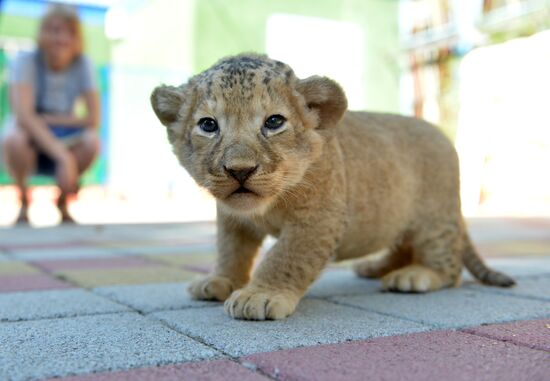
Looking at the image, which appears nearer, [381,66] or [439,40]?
[439,40]

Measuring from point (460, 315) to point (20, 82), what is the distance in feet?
17.5

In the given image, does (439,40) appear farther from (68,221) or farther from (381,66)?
(68,221)

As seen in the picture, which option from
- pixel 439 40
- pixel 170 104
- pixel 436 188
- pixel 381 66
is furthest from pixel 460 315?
→ pixel 381 66

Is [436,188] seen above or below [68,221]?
above

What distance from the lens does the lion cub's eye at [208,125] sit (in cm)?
245

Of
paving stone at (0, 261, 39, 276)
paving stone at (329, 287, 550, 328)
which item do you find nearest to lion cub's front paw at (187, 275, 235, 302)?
paving stone at (329, 287, 550, 328)

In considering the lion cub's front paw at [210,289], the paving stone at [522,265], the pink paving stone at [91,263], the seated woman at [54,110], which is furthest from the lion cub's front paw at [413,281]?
the seated woman at [54,110]

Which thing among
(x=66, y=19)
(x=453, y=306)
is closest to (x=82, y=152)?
(x=66, y=19)

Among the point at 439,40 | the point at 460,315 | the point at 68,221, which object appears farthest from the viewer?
the point at 439,40

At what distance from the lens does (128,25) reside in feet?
50.0

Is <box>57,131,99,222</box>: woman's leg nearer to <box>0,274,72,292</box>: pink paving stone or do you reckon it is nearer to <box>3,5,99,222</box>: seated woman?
<box>3,5,99,222</box>: seated woman

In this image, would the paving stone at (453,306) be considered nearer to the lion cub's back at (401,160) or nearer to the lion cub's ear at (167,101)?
the lion cub's back at (401,160)

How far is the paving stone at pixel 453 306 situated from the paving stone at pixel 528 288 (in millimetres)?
86

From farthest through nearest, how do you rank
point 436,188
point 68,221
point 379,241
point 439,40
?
1. point 439,40
2. point 68,221
3. point 436,188
4. point 379,241
